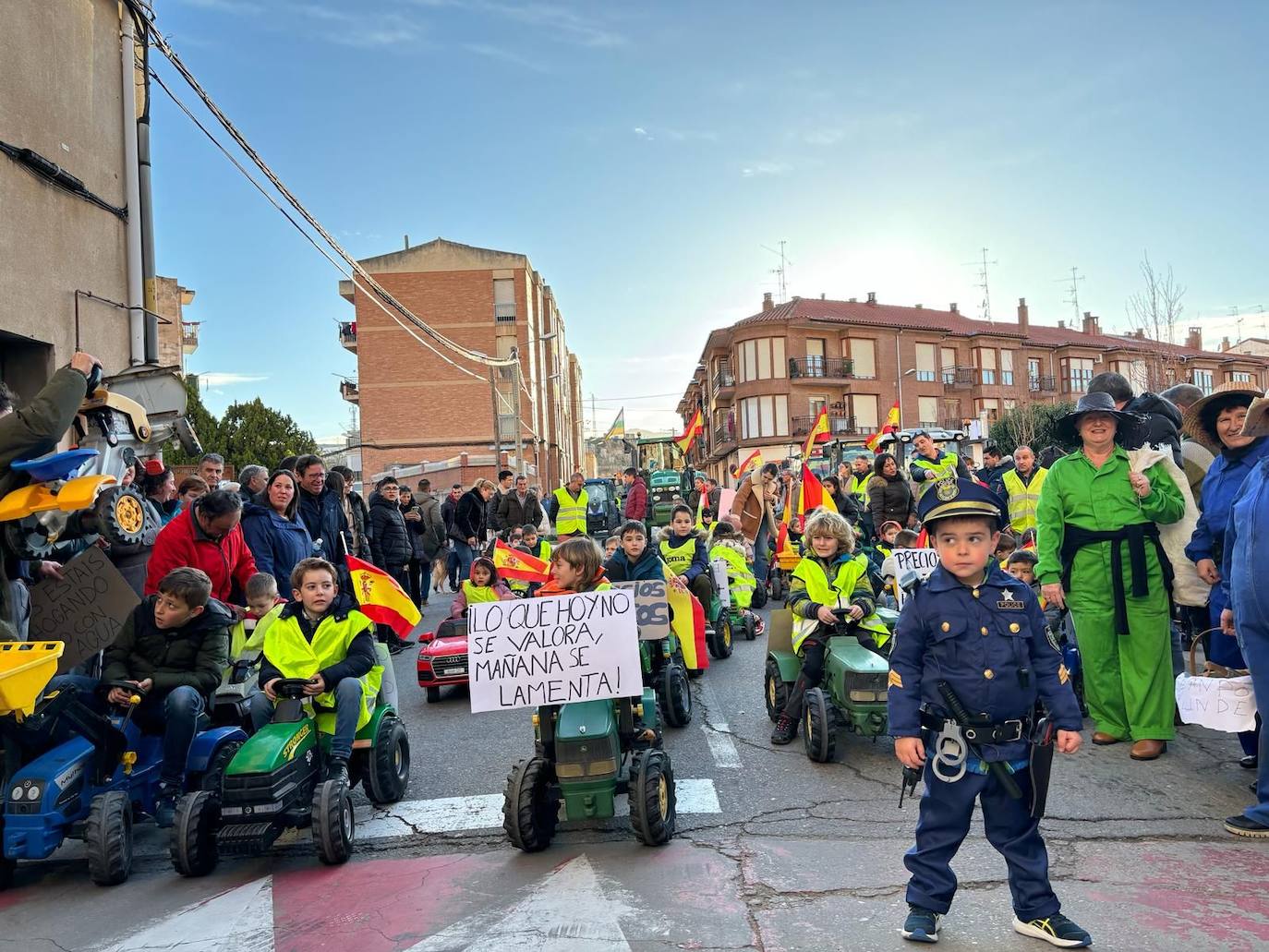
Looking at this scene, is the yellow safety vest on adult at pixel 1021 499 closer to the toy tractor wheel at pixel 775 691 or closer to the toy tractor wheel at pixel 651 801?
the toy tractor wheel at pixel 775 691

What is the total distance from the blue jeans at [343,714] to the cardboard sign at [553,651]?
0.70 metres

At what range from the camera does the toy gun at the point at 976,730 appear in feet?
11.3

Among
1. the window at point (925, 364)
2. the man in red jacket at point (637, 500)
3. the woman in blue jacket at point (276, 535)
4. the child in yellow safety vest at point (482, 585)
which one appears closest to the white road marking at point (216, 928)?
the woman in blue jacket at point (276, 535)

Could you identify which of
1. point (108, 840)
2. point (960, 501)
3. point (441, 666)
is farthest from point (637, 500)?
point (960, 501)

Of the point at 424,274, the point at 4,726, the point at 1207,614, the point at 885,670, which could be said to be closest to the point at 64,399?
the point at 4,726

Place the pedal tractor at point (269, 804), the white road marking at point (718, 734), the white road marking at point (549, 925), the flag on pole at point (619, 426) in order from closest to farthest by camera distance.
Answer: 1. the white road marking at point (549, 925)
2. the pedal tractor at point (269, 804)
3. the white road marking at point (718, 734)
4. the flag on pole at point (619, 426)

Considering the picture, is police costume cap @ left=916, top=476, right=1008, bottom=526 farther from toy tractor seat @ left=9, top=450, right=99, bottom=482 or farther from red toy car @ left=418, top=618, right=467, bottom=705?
red toy car @ left=418, top=618, right=467, bottom=705

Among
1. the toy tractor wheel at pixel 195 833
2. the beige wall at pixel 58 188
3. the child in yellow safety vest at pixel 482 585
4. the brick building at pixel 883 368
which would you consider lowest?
the toy tractor wheel at pixel 195 833

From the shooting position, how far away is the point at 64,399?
5156 mm

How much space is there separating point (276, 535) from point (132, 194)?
26.1 ft

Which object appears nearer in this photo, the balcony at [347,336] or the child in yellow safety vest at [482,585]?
the child in yellow safety vest at [482,585]

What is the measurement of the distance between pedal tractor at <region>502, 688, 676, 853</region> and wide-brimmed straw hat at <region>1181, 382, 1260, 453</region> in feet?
12.6

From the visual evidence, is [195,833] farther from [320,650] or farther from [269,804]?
[320,650]

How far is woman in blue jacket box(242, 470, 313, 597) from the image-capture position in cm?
756
